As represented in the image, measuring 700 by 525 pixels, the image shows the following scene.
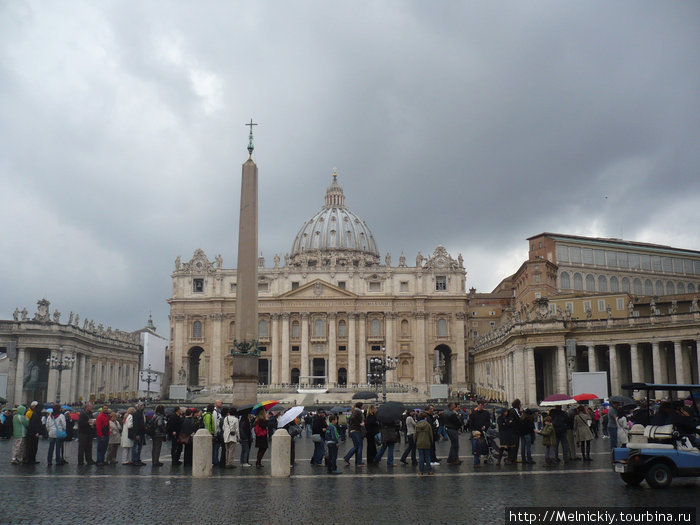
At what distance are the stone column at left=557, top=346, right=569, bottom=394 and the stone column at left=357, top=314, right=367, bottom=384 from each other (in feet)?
125

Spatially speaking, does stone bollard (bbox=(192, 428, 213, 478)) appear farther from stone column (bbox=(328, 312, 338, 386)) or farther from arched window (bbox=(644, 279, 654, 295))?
arched window (bbox=(644, 279, 654, 295))

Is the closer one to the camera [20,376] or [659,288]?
[20,376]

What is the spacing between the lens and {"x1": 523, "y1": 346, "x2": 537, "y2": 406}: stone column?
44656mm

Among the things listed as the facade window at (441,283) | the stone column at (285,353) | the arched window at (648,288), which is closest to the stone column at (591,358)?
the arched window at (648,288)

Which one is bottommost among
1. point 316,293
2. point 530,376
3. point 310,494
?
point 310,494

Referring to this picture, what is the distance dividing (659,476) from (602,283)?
6830 cm

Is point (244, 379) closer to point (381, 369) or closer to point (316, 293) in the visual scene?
point (381, 369)

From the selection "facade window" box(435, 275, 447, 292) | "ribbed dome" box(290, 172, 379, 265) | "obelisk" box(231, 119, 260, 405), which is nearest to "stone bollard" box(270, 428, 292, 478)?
"obelisk" box(231, 119, 260, 405)

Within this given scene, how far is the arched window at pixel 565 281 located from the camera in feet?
243

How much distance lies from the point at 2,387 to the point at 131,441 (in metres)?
32.8

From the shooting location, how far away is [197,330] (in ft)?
277

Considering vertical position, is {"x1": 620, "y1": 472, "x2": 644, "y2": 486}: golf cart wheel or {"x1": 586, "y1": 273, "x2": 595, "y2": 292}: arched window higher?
{"x1": 586, "y1": 273, "x2": 595, "y2": 292}: arched window

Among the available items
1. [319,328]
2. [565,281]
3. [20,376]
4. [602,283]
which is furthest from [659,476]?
[319,328]

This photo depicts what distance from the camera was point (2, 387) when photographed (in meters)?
44.7
